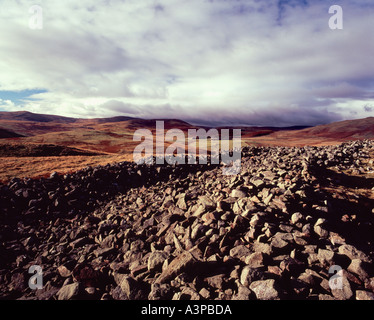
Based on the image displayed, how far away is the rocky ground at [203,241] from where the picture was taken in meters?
3.16

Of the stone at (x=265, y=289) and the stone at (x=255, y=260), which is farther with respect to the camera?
the stone at (x=255, y=260)

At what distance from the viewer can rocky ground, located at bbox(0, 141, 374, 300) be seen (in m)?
3.16

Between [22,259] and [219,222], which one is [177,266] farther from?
[22,259]

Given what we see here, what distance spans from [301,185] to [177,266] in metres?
4.08

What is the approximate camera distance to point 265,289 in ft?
9.41

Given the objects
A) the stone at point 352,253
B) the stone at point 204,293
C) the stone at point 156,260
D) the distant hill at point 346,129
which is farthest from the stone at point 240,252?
the distant hill at point 346,129

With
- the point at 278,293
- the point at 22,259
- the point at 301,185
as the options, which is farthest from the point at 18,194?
the point at 301,185

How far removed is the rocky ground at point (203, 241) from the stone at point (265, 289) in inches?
0.6

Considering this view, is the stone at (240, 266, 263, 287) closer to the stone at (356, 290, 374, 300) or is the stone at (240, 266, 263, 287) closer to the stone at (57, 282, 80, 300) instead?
the stone at (356, 290, 374, 300)

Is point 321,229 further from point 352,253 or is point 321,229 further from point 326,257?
point 326,257

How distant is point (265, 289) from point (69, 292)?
10.8 feet

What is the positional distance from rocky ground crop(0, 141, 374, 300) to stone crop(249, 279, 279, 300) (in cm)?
1

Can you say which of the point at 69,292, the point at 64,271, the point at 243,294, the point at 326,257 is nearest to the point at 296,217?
the point at 326,257

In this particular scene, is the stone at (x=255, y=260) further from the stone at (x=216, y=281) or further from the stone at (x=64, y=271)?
the stone at (x=64, y=271)
